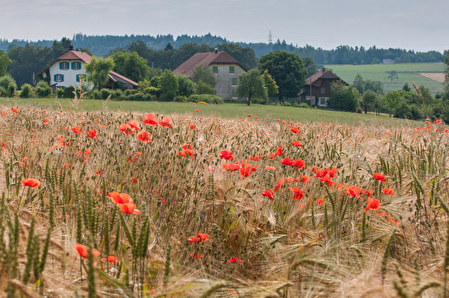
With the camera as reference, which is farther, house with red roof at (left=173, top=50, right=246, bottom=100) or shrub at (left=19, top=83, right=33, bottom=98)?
house with red roof at (left=173, top=50, right=246, bottom=100)

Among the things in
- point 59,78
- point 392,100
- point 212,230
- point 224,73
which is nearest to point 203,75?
point 224,73

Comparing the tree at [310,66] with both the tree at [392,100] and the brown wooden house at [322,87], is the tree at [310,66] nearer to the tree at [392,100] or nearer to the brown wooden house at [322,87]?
the brown wooden house at [322,87]

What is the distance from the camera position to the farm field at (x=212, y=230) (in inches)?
49.1

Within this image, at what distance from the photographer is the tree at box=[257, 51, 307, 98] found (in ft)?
231

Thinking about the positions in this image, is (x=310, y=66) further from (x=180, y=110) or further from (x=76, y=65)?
(x=180, y=110)

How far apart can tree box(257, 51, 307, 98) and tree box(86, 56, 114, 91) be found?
3367 centimetres

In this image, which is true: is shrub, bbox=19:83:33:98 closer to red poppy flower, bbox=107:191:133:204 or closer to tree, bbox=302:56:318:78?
red poppy flower, bbox=107:191:133:204

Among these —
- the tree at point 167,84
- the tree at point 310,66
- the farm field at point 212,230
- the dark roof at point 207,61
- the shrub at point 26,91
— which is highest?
the tree at point 310,66

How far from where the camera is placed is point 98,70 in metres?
52.1

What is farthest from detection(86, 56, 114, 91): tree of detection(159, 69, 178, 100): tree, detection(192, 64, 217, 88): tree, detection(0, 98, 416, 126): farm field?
detection(0, 98, 416, 126): farm field

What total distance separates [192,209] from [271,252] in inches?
25.4

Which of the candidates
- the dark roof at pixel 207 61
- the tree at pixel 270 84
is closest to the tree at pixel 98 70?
the dark roof at pixel 207 61

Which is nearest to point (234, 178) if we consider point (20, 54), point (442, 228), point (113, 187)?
point (113, 187)

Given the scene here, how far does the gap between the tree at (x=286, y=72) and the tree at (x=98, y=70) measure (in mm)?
33672
